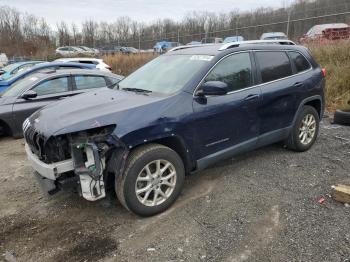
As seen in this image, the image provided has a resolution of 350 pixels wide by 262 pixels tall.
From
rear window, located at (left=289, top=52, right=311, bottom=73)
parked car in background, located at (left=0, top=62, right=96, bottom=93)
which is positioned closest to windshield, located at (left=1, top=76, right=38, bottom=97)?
parked car in background, located at (left=0, top=62, right=96, bottom=93)

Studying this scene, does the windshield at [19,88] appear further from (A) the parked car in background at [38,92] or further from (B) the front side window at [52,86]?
(B) the front side window at [52,86]

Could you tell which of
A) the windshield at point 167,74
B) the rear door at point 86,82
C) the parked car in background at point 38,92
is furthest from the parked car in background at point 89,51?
the windshield at point 167,74

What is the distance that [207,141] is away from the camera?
4.02 meters

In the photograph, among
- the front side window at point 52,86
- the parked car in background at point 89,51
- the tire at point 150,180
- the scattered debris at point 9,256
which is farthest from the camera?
the parked car in background at point 89,51

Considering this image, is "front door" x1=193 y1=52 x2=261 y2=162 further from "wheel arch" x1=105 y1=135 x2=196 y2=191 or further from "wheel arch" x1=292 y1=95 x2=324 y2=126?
"wheel arch" x1=292 y1=95 x2=324 y2=126

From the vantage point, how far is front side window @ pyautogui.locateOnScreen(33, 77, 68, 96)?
279 inches

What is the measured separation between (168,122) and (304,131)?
2.88 metres

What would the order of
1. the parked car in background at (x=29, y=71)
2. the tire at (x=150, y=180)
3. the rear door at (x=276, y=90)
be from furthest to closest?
the parked car in background at (x=29, y=71)
the rear door at (x=276, y=90)
the tire at (x=150, y=180)

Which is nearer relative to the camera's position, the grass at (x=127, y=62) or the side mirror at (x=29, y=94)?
the side mirror at (x=29, y=94)

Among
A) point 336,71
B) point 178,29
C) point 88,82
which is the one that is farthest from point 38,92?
point 178,29

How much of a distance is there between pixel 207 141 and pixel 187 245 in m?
1.34

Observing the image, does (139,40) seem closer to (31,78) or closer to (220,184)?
(31,78)

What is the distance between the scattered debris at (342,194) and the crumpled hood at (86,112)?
2342 millimetres

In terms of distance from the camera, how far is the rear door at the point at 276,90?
182 inches
